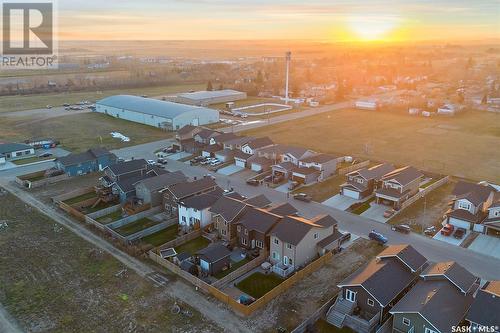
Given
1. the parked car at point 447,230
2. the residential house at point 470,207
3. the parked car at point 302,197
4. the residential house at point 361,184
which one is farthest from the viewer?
the residential house at point 361,184

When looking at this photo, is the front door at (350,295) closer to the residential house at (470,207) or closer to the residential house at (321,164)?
the residential house at (470,207)

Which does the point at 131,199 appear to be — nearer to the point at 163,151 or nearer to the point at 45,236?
the point at 45,236

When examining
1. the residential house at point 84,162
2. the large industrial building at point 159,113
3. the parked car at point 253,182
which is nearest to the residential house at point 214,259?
the parked car at point 253,182

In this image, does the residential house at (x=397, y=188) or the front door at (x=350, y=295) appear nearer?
the front door at (x=350, y=295)

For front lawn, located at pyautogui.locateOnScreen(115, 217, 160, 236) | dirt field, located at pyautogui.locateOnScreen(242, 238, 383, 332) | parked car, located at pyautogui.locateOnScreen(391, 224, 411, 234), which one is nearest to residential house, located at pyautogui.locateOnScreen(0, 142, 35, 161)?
front lawn, located at pyautogui.locateOnScreen(115, 217, 160, 236)

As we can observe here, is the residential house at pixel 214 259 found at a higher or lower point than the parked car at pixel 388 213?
lower

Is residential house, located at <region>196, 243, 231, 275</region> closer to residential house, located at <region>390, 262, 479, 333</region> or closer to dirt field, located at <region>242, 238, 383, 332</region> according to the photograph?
dirt field, located at <region>242, 238, 383, 332</region>

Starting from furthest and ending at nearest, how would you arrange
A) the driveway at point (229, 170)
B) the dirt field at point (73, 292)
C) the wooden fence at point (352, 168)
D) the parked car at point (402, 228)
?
1. the driveway at point (229, 170)
2. the wooden fence at point (352, 168)
3. the parked car at point (402, 228)
4. the dirt field at point (73, 292)
